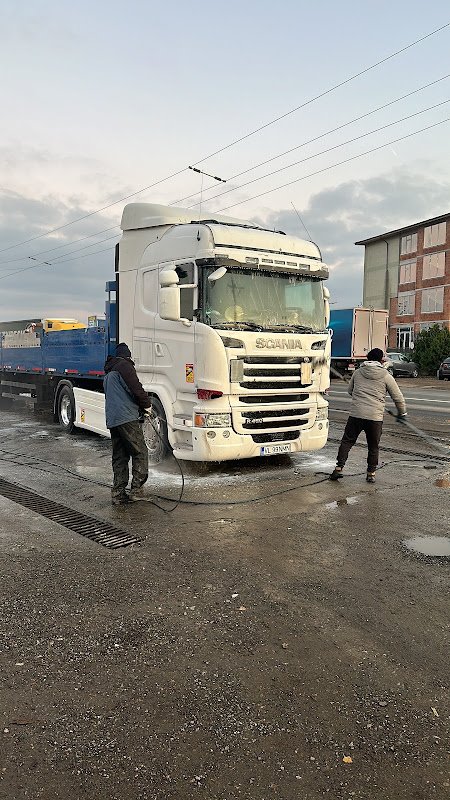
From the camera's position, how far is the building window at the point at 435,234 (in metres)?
49.2

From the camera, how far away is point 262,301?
26.5 ft

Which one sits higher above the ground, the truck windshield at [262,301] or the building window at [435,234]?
the building window at [435,234]

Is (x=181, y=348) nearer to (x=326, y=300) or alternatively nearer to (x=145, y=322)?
(x=145, y=322)

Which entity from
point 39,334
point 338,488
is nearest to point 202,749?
point 338,488

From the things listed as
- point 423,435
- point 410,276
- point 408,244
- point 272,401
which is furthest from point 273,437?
point 408,244

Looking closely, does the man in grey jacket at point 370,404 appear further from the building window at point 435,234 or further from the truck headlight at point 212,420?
the building window at point 435,234

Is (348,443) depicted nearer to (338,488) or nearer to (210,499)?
(338,488)

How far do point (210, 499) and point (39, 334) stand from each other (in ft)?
28.8

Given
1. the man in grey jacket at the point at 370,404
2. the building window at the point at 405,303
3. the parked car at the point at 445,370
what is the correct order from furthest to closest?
1. the building window at the point at 405,303
2. the parked car at the point at 445,370
3. the man in grey jacket at the point at 370,404

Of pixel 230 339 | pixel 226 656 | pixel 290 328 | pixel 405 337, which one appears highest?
pixel 405 337

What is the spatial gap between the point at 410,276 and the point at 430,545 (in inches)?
2065

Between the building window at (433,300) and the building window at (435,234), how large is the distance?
3.89 metres

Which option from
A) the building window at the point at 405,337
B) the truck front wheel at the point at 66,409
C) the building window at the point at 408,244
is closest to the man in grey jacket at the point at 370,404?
the truck front wheel at the point at 66,409

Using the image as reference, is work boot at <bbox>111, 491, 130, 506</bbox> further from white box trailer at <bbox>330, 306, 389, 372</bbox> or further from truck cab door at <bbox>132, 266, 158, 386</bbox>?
white box trailer at <bbox>330, 306, 389, 372</bbox>
